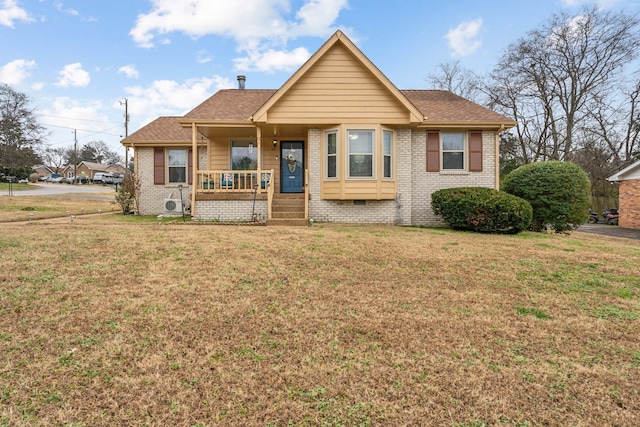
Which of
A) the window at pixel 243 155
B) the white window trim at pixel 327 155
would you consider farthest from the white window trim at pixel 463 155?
the window at pixel 243 155

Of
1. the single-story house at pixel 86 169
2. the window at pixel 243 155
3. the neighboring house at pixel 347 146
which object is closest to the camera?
the neighboring house at pixel 347 146

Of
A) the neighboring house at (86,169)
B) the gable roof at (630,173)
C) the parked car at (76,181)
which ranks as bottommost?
the gable roof at (630,173)

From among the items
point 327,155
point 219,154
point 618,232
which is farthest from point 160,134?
point 618,232

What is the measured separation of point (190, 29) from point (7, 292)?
15.8 metres

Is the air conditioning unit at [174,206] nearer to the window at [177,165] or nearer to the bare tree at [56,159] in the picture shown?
the window at [177,165]

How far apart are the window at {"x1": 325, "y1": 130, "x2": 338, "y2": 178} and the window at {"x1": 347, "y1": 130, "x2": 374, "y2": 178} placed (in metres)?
0.48

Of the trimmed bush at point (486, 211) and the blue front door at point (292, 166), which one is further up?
the blue front door at point (292, 166)

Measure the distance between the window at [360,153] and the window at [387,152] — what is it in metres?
0.46

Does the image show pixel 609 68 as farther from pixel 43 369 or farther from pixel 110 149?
pixel 110 149

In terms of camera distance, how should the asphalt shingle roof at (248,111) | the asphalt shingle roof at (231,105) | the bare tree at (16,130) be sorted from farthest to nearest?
the bare tree at (16,130) → the asphalt shingle roof at (248,111) → the asphalt shingle roof at (231,105)

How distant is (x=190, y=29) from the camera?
16500mm

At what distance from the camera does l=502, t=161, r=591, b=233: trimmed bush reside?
11.4 meters

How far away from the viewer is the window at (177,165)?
1467cm

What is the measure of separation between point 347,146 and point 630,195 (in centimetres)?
1924
